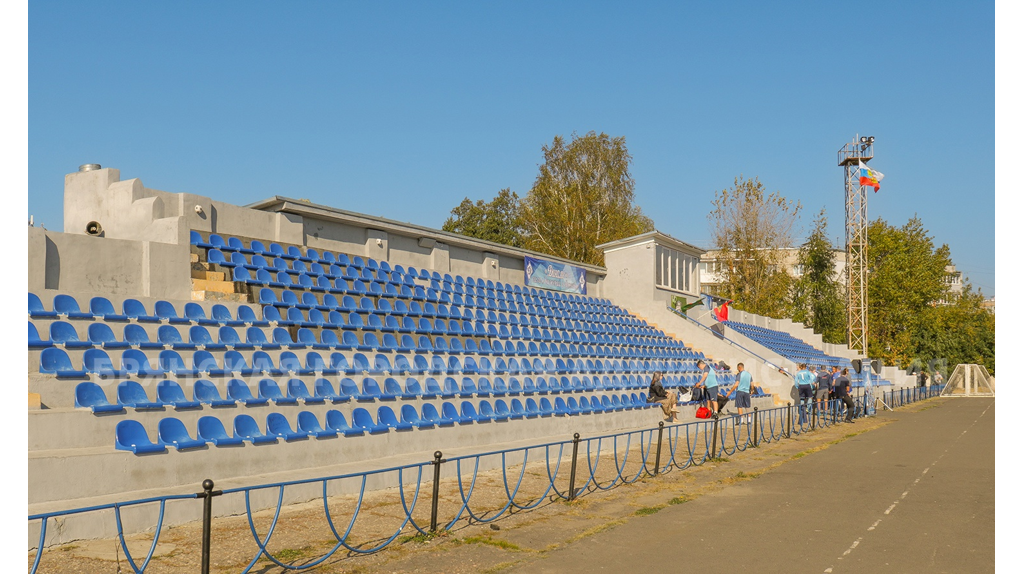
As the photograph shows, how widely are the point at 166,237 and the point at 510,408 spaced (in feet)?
25.3

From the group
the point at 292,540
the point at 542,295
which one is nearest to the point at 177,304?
the point at 292,540

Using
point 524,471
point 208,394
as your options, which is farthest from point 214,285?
point 524,471

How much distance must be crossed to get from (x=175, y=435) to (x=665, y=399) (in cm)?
1227

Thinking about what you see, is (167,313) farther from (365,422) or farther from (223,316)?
(365,422)

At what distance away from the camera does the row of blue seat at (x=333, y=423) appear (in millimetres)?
8852

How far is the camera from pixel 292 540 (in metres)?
7.66

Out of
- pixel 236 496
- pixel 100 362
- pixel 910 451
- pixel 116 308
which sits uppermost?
pixel 116 308

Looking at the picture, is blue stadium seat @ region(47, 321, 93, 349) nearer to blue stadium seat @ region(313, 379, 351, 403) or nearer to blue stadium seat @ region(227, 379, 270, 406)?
blue stadium seat @ region(227, 379, 270, 406)

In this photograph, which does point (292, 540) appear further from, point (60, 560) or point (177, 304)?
point (177, 304)

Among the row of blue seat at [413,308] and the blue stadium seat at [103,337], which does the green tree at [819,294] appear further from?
the blue stadium seat at [103,337]

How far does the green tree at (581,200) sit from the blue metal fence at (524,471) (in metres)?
23.3

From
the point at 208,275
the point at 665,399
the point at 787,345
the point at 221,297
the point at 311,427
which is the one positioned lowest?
the point at 665,399

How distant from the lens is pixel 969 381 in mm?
47000

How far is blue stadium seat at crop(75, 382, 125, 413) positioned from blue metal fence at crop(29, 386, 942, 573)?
73.1 inches
